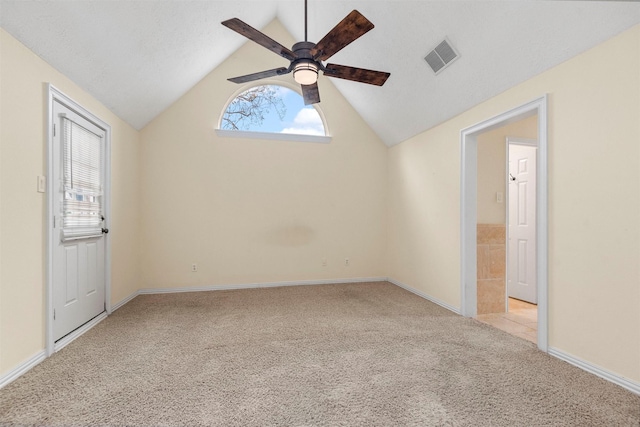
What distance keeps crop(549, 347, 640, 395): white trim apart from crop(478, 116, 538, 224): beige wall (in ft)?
5.27

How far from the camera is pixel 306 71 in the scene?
2.26 m

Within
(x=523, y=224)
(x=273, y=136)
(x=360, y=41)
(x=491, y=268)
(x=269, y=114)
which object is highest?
(x=360, y=41)

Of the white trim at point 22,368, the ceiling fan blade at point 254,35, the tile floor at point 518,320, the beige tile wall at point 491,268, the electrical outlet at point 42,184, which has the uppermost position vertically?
the ceiling fan blade at point 254,35

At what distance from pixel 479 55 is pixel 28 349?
13.7 ft

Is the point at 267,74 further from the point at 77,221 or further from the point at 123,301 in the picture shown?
the point at 123,301

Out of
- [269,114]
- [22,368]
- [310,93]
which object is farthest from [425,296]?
[22,368]

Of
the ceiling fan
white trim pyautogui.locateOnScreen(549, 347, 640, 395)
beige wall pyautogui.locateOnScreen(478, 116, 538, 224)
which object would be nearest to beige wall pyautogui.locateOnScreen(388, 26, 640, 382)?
white trim pyautogui.locateOnScreen(549, 347, 640, 395)

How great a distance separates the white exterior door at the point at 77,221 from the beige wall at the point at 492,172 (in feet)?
13.4

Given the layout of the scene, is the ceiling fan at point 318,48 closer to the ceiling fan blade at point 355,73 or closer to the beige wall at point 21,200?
the ceiling fan blade at point 355,73

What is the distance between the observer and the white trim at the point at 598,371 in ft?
6.14

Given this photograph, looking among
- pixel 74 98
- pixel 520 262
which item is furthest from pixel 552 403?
pixel 74 98

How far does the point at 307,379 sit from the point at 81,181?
8.63ft

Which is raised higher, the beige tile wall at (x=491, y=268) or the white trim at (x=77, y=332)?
the beige tile wall at (x=491, y=268)

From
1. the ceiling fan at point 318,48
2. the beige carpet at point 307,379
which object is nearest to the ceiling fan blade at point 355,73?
the ceiling fan at point 318,48
